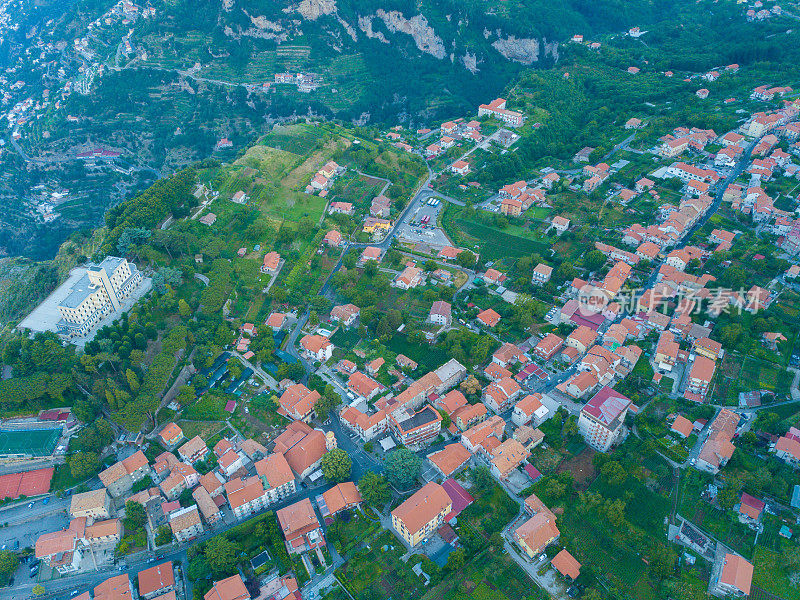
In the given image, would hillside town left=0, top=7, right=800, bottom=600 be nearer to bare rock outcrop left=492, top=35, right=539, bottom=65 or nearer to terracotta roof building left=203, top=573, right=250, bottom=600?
terracotta roof building left=203, top=573, right=250, bottom=600

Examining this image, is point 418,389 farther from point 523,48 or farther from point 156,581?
point 523,48

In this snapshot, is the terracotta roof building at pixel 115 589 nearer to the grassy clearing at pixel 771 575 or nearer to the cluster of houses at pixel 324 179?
the grassy clearing at pixel 771 575

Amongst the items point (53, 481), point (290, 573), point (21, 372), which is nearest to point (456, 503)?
point (290, 573)

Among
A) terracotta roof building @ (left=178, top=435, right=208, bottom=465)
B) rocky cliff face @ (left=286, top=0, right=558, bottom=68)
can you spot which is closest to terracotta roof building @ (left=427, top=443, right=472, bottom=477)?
terracotta roof building @ (left=178, top=435, right=208, bottom=465)

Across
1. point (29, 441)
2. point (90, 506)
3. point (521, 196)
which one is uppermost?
point (29, 441)

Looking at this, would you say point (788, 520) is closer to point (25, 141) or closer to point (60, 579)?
point (60, 579)

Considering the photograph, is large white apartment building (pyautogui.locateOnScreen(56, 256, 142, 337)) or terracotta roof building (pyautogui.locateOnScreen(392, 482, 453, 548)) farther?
large white apartment building (pyautogui.locateOnScreen(56, 256, 142, 337))

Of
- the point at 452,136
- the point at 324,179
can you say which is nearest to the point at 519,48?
the point at 452,136

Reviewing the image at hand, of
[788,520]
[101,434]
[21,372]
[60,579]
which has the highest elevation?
[21,372]
